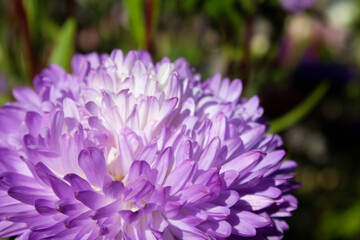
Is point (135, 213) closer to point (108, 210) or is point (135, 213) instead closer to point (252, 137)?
point (108, 210)

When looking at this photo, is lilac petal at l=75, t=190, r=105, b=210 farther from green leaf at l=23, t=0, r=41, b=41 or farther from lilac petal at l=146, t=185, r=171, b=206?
green leaf at l=23, t=0, r=41, b=41

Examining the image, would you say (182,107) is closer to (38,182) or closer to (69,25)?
(38,182)

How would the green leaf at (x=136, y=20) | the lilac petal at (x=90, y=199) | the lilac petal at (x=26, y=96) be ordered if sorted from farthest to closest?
1. the green leaf at (x=136, y=20)
2. the lilac petal at (x=26, y=96)
3. the lilac petal at (x=90, y=199)

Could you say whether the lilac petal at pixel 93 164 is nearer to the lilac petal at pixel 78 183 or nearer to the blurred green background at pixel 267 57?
the lilac petal at pixel 78 183

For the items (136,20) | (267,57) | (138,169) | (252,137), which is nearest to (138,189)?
(138,169)

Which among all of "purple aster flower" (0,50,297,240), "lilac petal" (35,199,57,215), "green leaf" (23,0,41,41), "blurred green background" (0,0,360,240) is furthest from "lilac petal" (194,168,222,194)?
"green leaf" (23,0,41,41)

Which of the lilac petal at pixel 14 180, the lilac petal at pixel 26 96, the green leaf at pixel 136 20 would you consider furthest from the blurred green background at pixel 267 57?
the lilac petal at pixel 14 180
